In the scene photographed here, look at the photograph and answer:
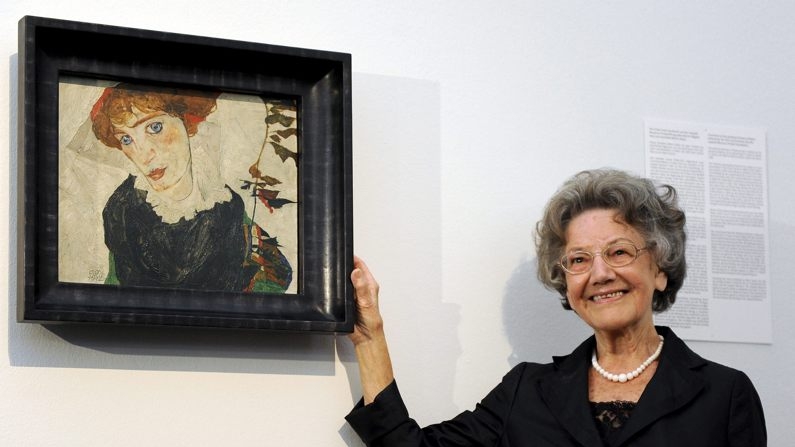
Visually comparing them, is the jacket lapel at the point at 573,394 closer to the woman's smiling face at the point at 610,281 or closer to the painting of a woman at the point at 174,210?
the woman's smiling face at the point at 610,281

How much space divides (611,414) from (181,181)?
835mm

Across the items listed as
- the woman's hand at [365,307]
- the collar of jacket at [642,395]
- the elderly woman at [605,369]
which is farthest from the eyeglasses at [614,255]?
the woman's hand at [365,307]

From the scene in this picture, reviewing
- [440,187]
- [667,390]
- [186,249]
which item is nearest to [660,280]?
[667,390]

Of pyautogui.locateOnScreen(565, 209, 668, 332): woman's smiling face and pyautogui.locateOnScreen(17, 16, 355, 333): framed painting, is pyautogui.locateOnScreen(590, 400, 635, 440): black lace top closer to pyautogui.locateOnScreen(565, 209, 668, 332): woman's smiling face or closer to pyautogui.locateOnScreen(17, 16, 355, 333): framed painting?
pyautogui.locateOnScreen(565, 209, 668, 332): woman's smiling face

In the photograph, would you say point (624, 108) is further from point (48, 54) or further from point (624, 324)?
point (48, 54)

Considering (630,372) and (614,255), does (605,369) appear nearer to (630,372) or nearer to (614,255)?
(630,372)

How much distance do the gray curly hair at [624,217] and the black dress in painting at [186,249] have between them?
49 cm

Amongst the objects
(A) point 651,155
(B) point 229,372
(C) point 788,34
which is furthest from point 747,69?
(B) point 229,372

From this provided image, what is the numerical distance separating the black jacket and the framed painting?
205mm

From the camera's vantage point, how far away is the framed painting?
6.64ft

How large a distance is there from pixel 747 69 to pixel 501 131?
24.4 inches

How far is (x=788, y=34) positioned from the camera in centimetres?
276

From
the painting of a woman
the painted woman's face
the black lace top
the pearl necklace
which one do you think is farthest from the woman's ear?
the painted woman's face

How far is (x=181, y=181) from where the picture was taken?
2.14m
